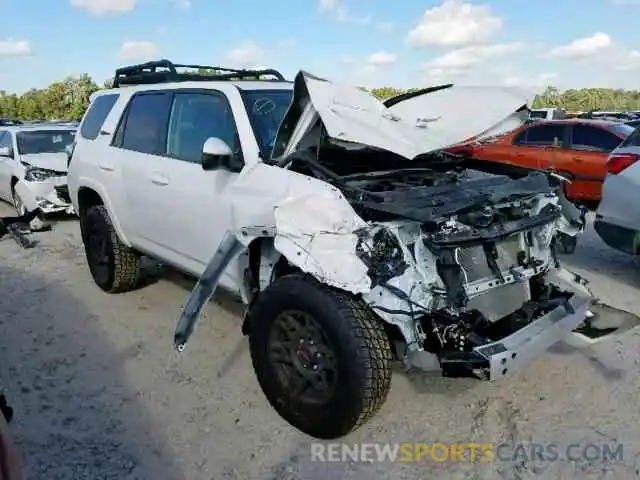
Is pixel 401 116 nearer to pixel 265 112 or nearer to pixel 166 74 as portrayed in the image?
pixel 265 112

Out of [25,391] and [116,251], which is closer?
[25,391]

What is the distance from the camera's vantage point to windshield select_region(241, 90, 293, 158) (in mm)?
3867

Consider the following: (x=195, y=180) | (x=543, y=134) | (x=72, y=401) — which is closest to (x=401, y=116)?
(x=195, y=180)

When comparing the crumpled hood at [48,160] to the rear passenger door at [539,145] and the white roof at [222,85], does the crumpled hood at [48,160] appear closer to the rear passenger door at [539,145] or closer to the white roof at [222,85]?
the white roof at [222,85]

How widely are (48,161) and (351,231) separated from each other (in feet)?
27.3

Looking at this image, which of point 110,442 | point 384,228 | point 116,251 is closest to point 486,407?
point 384,228

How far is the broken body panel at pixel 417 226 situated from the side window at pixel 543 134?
6.80 meters

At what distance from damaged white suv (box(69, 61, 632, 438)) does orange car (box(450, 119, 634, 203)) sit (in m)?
5.46

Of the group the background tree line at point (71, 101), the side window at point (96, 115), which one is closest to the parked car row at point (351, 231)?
the side window at point (96, 115)

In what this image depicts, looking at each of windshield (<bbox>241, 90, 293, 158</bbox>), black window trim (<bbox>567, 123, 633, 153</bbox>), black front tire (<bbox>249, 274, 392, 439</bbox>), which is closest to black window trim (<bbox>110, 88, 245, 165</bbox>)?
windshield (<bbox>241, 90, 293, 158</bbox>)

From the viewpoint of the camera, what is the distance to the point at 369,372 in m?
2.92

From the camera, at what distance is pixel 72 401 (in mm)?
3752

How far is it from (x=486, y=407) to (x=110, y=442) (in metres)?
2.11

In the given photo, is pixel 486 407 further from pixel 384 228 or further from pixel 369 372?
pixel 384 228
